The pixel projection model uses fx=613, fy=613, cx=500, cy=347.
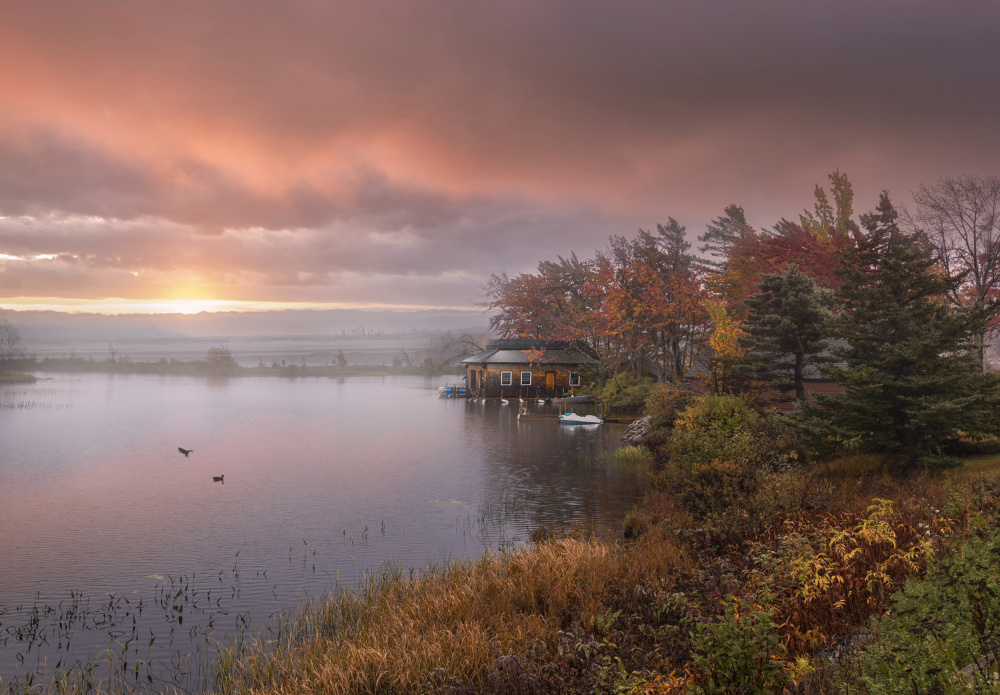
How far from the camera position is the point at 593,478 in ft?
75.7

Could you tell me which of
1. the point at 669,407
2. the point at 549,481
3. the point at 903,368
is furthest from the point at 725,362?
the point at 903,368

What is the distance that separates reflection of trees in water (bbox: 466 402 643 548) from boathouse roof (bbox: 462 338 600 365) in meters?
18.7

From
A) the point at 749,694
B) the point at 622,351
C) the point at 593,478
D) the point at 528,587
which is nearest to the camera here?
the point at 749,694

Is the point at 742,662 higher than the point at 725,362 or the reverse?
the reverse

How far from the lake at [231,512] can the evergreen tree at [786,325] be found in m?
7.71

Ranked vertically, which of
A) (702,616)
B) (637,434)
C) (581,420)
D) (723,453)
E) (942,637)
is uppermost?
(942,637)

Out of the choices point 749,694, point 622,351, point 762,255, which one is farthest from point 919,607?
point 622,351

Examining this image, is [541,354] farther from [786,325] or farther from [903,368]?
[903,368]

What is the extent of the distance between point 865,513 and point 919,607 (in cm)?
551

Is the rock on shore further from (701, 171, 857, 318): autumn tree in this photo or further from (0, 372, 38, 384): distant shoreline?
(0, 372, 38, 384): distant shoreline

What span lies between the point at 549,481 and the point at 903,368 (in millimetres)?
12010

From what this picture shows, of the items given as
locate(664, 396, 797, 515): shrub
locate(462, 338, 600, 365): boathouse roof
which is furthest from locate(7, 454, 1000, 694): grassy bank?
locate(462, 338, 600, 365): boathouse roof

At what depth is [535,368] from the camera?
58.0 m

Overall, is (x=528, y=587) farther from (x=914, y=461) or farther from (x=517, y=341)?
(x=517, y=341)
